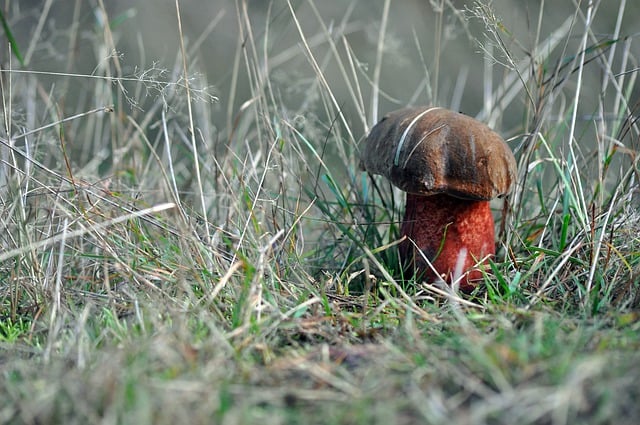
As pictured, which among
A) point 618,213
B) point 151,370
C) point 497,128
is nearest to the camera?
point 151,370

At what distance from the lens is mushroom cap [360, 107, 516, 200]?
163 centimetres

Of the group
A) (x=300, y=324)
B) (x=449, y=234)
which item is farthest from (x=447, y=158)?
(x=300, y=324)

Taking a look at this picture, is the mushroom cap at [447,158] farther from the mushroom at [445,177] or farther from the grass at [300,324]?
the grass at [300,324]

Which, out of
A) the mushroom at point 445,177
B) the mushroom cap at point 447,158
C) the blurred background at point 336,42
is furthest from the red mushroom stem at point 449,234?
the blurred background at point 336,42

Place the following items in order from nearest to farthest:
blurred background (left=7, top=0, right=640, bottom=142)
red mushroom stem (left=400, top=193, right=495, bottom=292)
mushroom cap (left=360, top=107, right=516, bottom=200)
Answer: mushroom cap (left=360, top=107, right=516, bottom=200) → red mushroom stem (left=400, top=193, right=495, bottom=292) → blurred background (left=7, top=0, right=640, bottom=142)

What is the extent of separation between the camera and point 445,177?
5.41ft

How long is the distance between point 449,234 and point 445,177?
26 cm

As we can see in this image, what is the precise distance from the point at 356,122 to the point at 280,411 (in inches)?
142

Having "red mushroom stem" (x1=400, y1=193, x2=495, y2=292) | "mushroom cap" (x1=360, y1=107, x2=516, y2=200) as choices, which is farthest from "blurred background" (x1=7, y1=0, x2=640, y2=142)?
"mushroom cap" (x1=360, y1=107, x2=516, y2=200)

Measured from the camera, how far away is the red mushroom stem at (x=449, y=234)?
183 cm

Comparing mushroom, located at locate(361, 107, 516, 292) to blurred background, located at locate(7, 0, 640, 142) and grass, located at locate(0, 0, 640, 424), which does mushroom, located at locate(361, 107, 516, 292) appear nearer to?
grass, located at locate(0, 0, 640, 424)

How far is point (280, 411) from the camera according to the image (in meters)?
0.99

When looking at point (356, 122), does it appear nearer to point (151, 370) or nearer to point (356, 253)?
point (356, 253)

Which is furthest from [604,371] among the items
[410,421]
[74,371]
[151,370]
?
[74,371]
